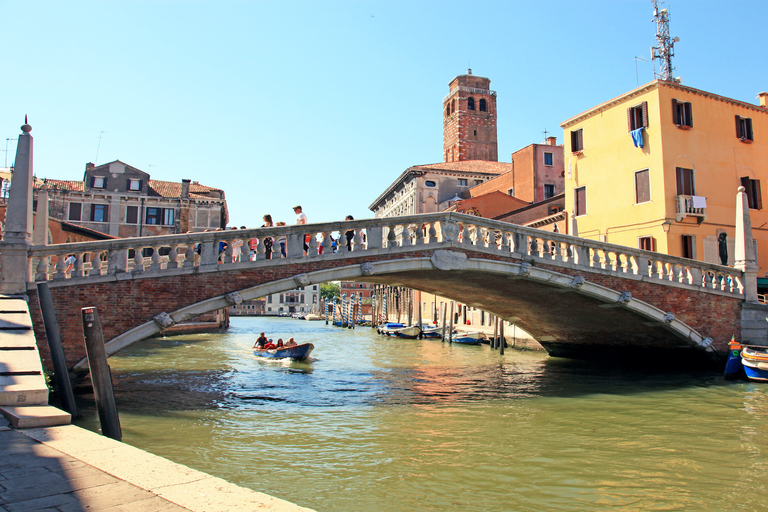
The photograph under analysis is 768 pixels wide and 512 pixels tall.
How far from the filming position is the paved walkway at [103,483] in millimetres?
2670

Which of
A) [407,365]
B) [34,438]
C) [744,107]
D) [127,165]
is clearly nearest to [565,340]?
[407,365]

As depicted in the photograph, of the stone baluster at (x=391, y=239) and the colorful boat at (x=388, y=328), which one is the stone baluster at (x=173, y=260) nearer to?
the stone baluster at (x=391, y=239)

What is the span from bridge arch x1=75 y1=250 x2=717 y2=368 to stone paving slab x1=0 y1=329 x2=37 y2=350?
1.96m

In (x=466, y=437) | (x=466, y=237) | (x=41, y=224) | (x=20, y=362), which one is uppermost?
(x=41, y=224)

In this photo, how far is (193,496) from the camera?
9.11 feet

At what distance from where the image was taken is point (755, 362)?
11133 millimetres

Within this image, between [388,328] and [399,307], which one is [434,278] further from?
[399,307]

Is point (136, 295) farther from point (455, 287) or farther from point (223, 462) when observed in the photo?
point (455, 287)

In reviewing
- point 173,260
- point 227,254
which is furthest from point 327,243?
point 173,260

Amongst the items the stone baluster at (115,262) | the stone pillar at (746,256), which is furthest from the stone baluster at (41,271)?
the stone pillar at (746,256)

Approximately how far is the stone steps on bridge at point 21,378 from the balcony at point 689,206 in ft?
50.7

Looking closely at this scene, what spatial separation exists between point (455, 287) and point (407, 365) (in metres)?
3.77

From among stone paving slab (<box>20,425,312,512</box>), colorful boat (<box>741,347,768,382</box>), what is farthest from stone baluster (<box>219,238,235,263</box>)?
colorful boat (<box>741,347,768,382</box>)

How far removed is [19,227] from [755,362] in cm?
1305
